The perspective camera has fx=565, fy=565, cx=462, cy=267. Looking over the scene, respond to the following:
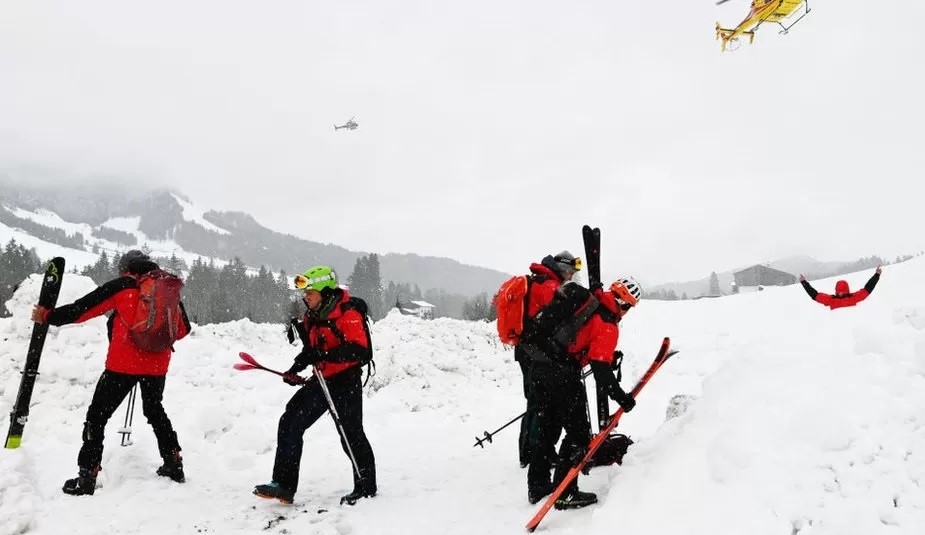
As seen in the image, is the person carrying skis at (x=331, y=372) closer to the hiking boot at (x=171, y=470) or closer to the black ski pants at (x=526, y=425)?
the hiking boot at (x=171, y=470)

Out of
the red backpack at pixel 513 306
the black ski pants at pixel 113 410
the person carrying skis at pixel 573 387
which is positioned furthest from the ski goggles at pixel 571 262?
the black ski pants at pixel 113 410

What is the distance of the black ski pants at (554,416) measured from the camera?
5617 millimetres

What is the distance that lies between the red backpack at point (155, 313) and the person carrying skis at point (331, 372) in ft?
4.62

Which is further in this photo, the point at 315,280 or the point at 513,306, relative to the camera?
the point at 315,280

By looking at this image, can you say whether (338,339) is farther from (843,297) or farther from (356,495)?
(843,297)

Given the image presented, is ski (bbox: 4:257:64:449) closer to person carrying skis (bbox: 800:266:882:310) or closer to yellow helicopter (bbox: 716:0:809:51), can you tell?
person carrying skis (bbox: 800:266:882:310)

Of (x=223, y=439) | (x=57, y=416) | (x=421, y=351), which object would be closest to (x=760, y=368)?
(x=223, y=439)

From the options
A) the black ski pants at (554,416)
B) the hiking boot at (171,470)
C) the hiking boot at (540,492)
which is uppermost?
the black ski pants at (554,416)

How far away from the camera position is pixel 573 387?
5742 millimetres

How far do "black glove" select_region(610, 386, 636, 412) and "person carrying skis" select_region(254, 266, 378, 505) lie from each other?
261cm

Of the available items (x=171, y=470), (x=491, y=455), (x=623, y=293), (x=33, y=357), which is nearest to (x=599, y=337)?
(x=623, y=293)

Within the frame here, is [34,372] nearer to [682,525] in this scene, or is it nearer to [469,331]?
[682,525]

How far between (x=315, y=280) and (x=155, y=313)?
5.69 ft

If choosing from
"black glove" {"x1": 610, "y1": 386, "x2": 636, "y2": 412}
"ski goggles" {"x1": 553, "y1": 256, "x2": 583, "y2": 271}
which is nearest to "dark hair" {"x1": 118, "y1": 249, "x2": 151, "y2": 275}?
"ski goggles" {"x1": 553, "y1": 256, "x2": 583, "y2": 271}
